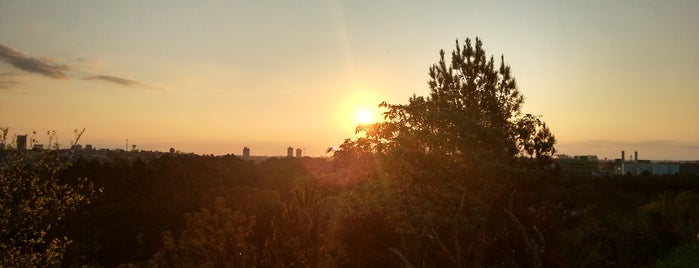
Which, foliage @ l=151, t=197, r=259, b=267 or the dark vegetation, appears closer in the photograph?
foliage @ l=151, t=197, r=259, b=267

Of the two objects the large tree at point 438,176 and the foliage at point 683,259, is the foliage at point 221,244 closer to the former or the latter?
the large tree at point 438,176

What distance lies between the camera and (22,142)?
16.5m

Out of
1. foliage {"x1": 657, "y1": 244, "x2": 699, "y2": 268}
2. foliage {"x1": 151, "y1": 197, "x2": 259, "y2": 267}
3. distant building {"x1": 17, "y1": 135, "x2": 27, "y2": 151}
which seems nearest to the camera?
foliage {"x1": 151, "y1": 197, "x2": 259, "y2": 267}

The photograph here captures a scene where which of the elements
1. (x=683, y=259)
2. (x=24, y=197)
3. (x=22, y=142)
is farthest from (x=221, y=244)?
(x=683, y=259)

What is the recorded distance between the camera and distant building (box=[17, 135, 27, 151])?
53.9 ft

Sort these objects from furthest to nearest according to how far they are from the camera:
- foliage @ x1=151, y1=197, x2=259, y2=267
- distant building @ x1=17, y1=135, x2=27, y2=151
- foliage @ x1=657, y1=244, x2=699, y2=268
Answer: distant building @ x1=17, y1=135, x2=27, y2=151, foliage @ x1=657, y1=244, x2=699, y2=268, foliage @ x1=151, y1=197, x2=259, y2=267

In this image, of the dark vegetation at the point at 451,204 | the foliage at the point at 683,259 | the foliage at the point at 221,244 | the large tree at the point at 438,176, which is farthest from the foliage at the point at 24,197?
the foliage at the point at 683,259

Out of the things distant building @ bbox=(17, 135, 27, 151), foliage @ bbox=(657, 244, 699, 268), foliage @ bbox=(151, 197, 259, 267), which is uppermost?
distant building @ bbox=(17, 135, 27, 151)

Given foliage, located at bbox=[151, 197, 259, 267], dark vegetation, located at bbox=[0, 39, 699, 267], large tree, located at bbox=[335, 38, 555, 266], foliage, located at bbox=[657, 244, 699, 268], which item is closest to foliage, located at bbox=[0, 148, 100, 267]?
dark vegetation, located at bbox=[0, 39, 699, 267]

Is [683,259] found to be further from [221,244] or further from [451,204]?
[221,244]

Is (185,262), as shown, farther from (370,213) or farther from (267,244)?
(370,213)

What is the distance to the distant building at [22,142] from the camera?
16.4 m

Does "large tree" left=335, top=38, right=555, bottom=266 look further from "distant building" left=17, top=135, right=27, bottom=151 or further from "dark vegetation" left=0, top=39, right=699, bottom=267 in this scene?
"distant building" left=17, top=135, right=27, bottom=151

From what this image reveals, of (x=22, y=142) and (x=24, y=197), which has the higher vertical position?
(x=22, y=142)
